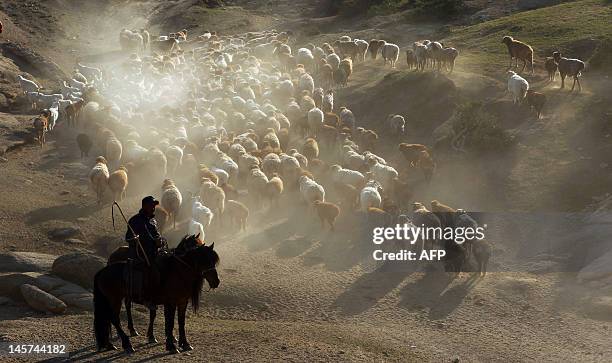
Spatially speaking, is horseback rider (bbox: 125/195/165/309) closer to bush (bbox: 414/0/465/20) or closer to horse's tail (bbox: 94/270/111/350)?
horse's tail (bbox: 94/270/111/350)

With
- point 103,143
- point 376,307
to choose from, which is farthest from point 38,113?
point 376,307

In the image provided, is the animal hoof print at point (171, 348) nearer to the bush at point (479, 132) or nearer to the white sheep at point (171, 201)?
the white sheep at point (171, 201)

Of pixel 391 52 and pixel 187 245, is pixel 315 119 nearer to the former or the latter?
pixel 391 52

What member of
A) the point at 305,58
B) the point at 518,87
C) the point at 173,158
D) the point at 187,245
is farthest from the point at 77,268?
the point at 305,58

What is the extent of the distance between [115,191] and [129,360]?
894 cm

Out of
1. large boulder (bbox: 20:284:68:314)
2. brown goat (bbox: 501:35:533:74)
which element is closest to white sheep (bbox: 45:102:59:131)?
large boulder (bbox: 20:284:68:314)

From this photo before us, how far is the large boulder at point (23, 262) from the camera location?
1535cm

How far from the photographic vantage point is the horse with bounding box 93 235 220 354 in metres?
11.4

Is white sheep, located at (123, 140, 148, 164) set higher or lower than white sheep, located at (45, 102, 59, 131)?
lower

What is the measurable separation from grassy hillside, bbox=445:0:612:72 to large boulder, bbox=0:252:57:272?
61.9ft

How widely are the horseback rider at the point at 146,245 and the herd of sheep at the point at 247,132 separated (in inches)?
217

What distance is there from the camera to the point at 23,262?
1561 cm

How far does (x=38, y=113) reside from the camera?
92.0ft

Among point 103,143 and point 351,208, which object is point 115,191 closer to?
point 103,143
